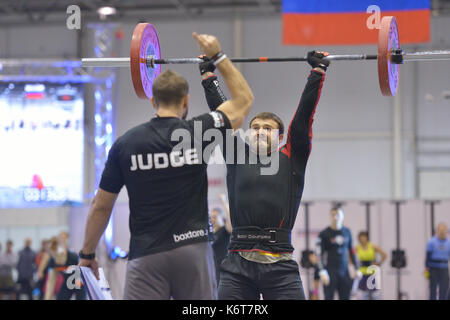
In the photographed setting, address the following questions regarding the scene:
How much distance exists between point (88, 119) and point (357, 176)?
6.29 meters

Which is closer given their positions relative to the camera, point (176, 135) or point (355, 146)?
point (176, 135)

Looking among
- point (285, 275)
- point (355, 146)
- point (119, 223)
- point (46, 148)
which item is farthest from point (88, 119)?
point (285, 275)

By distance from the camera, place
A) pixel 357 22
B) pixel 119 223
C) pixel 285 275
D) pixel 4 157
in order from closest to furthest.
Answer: pixel 285 275
pixel 357 22
pixel 119 223
pixel 4 157

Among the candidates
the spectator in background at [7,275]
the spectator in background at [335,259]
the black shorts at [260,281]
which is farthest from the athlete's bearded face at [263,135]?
the spectator in background at [7,275]

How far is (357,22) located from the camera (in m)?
9.57

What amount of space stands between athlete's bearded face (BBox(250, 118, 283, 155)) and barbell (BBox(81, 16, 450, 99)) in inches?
18.4

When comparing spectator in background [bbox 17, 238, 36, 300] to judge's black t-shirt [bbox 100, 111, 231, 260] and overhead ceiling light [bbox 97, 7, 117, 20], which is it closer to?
overhead ceiling light [bbox 97, 7, 117, 20]

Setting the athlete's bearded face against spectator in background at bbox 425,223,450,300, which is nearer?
the athlete's bearded face

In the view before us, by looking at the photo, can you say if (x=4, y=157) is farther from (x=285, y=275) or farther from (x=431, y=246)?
(x=285, y=275)

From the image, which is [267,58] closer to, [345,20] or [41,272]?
[345,20]

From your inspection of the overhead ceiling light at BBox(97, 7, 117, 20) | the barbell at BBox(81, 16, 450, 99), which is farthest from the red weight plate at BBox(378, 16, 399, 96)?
the overhead ceiling light at BBox(97, 7, 117, 20)

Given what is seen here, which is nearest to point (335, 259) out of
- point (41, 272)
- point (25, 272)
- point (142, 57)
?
point (41, 272)

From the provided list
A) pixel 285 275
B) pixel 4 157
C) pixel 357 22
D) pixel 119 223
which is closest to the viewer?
pixel 285 275

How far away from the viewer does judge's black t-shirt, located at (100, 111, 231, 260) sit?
3.00 m
